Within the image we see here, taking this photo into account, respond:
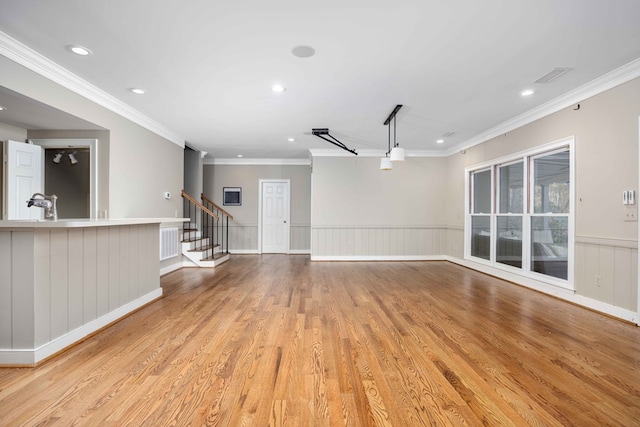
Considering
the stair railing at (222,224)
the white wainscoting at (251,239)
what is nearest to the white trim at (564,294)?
the white wainscoting at (251,239)

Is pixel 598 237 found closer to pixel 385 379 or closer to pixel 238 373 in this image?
pixel 385 379

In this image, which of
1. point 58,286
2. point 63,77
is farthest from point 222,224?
point 58,286

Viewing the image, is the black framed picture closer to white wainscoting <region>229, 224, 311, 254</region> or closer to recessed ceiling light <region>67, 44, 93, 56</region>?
→ white wainscoting <region>229, 224, 311, 254</region>

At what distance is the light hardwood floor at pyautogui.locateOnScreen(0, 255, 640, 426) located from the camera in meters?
1.63

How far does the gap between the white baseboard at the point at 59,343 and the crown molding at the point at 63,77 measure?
8.13 ft

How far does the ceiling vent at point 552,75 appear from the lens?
3105 mm

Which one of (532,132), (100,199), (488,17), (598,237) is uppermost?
(488,17)

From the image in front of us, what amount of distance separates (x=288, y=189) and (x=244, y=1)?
240 inches

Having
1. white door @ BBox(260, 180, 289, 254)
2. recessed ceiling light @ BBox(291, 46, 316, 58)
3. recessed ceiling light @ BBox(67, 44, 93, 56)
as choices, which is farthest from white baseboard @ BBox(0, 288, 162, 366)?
white door @ BBox(260, 180, 289, 254)

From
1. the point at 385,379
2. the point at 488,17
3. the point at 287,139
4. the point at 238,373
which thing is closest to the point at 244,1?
the point at 488,17

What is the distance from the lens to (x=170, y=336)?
2.66 m

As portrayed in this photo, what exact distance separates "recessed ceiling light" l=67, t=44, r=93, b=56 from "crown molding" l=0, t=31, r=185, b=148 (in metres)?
0.38

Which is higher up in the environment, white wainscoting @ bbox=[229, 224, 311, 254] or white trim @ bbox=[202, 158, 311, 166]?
white trim @ bbox=[202, 158, 311, 166]

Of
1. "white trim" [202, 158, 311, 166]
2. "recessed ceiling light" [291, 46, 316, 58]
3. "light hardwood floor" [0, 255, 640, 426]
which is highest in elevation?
"recessed ceiling light" [291, 46, 316, 58]
